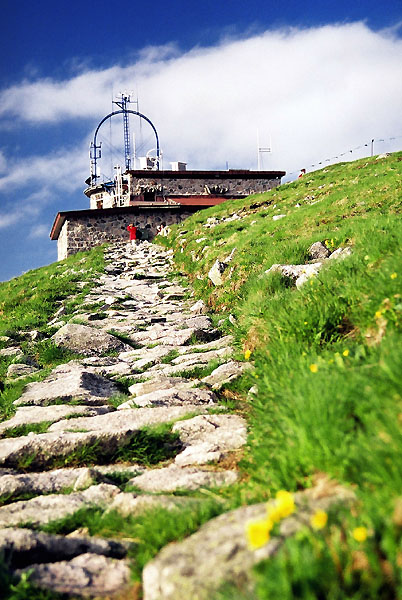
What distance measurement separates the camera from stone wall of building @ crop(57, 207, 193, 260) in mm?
31859

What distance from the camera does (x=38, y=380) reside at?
774cm

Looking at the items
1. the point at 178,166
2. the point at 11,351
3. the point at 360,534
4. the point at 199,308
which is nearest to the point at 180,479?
the point at 360,534

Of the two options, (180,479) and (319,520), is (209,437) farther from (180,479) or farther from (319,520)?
(319,520)

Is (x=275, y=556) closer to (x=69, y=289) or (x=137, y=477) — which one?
(x=137, y=477)

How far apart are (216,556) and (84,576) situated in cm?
88

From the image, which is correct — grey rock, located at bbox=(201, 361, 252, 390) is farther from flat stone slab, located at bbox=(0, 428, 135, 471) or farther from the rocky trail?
Result: flat stone slab, located at bbox=(0, 428, 135, 471)

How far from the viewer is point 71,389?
654 centimetres

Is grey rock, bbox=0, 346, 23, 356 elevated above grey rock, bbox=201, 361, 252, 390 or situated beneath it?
elevated above

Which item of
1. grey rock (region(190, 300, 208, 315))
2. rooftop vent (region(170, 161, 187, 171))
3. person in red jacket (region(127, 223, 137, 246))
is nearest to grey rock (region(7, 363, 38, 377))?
grey rock (region(190, 300, 208, 315))

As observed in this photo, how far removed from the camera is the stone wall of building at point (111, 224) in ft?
105

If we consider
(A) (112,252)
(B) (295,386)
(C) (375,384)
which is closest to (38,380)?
(B) (295,386)

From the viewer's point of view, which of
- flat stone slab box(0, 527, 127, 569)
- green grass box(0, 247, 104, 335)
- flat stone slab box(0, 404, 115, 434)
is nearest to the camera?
flat stone slab box(0, 527, 127, 569)

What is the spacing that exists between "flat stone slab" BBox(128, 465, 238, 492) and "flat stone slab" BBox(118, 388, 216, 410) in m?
1.63

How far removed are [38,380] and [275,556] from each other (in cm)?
653
